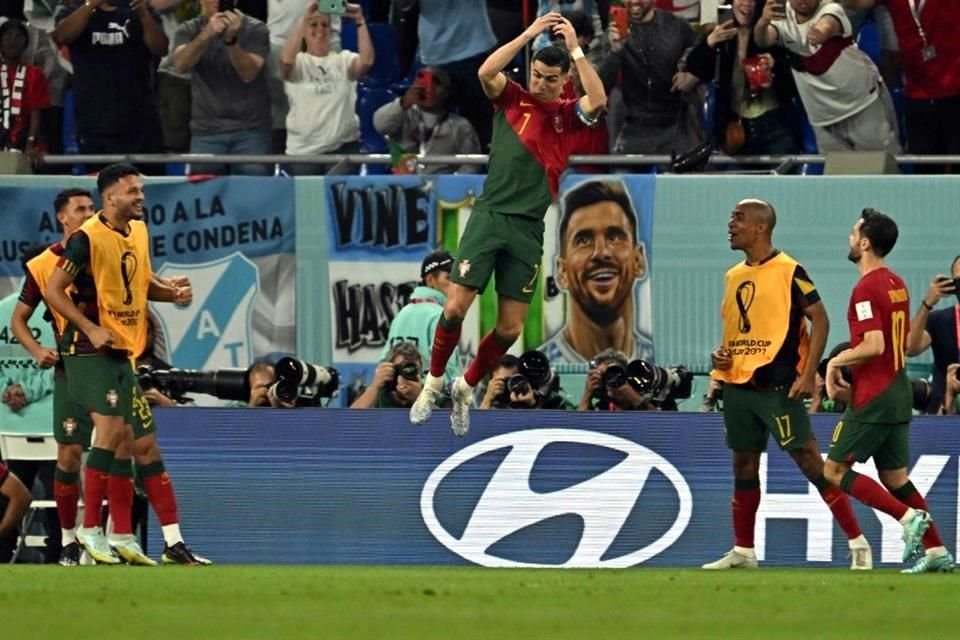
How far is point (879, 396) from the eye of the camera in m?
12.7

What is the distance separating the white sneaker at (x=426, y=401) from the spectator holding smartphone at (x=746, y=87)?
4.87 metres

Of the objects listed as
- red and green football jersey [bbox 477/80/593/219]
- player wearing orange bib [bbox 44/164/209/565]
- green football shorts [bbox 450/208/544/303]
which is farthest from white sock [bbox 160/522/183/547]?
→ red and green football jersey [bbox 477/80/593/219]

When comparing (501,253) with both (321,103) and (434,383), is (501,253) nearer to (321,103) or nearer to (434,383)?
(434,383)

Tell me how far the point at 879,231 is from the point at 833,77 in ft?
14.7

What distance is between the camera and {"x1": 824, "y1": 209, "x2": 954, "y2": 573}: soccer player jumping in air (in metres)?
12.6

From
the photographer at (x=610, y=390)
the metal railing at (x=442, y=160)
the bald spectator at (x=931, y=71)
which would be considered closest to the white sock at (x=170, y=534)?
the photographer at (x=610, y=390)

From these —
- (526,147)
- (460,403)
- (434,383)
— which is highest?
(526,147)

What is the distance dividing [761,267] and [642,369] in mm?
2056

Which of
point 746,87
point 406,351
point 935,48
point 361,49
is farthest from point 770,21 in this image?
point 406,351

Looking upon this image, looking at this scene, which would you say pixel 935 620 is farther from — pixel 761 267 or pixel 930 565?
pixel 761 267

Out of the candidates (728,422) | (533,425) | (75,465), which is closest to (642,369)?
(533,425)

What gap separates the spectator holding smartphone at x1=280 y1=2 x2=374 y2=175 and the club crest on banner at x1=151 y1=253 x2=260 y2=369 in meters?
1.28

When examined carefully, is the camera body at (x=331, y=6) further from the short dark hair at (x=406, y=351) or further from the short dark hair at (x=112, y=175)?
the short dark hair at (x=112, y=175)

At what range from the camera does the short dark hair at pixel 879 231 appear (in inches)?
497
